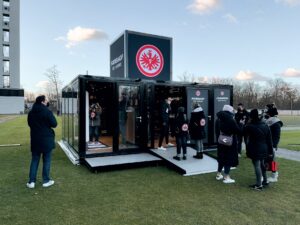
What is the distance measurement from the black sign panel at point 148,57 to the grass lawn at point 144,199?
4.00m

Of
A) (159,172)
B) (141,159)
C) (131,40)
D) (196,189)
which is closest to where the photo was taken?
(196,189)

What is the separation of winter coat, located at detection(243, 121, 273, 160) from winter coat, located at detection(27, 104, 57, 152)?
145 inches

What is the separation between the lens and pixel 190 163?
646cm

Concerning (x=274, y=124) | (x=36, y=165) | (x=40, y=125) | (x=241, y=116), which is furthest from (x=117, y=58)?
(x=274, y=124)

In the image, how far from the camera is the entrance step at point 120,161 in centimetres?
614

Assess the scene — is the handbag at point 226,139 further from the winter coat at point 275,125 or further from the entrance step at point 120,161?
the entrance step at point 120,161

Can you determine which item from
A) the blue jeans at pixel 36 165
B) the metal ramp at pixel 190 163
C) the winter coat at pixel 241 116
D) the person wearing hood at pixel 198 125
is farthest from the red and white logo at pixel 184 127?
the blue jeans at pixel 36 165

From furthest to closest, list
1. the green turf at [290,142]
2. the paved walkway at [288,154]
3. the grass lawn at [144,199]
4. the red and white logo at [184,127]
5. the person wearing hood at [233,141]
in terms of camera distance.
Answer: the green turf at [290,142]
the paved walkway at [288,154]
the red and white logo at [184,127]
the person wearing hood at [233,141]
the grass lawn at [144,199]

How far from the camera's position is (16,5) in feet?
143

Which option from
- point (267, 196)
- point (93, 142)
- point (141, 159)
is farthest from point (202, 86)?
point (267, 196)

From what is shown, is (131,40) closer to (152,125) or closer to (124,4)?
(152,125)

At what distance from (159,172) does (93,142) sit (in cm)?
352

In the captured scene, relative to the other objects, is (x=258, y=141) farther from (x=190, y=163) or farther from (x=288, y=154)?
(x=288, y=154)

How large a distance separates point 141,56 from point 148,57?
324 millimetres
